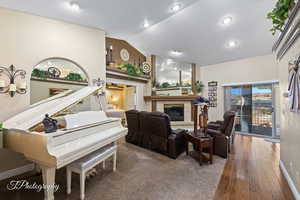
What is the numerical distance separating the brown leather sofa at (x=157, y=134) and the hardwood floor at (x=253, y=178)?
992 millimetres

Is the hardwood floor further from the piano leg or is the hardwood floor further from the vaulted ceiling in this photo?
the vaulted ceiling

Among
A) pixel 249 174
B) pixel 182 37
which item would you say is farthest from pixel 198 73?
pixel 249 174

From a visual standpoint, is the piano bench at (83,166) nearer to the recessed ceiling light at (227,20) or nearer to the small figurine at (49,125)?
the small figurine at (49,125)

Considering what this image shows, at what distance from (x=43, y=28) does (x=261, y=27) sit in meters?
5.48

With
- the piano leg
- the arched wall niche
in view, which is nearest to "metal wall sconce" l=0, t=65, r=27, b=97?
the arched wall niche

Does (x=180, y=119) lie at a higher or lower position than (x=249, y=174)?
higher

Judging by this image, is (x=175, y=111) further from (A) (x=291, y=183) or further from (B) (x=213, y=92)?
(A) (x=291, y=183)

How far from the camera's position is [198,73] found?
6020 millimetres

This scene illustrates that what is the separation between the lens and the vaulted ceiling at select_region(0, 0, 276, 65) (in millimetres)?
2867

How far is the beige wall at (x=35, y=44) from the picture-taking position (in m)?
2.43

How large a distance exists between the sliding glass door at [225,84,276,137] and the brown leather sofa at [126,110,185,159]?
3372 millimetres

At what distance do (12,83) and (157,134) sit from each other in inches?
118

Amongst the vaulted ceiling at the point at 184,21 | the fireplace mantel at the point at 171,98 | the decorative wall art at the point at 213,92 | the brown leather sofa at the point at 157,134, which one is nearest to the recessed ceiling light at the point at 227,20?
the vaulted ceiling at the point at 184,21

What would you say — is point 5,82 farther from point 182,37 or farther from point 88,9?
point 182,37
